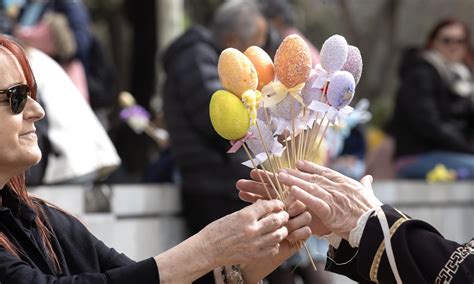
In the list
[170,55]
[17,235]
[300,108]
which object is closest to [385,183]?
[170,55]

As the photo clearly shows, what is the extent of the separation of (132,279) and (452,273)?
0.88m

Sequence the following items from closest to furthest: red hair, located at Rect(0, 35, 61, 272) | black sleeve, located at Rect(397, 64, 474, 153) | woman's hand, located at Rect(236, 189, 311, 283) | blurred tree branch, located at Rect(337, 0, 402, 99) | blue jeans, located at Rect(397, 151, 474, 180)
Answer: red hair, located at Rect(0, 35, 61, 272)
woman's hand, located at Rect(236, 189, 311, 283)
black sleeve, located at Rect(397, 64, 474, 153)
blue jeans, located at Rect(397, 151, 474, 180)
blurred tree branch, located at Rect(337, 0, 402, 99)

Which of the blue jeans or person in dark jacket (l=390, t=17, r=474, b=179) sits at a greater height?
person in dark jacket (l=390, t=17, r=474, b=179)

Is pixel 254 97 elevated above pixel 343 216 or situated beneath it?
elevated above

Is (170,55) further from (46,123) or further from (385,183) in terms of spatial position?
(385,183)

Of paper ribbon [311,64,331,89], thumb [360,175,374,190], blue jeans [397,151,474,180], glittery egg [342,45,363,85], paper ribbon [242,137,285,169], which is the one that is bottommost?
blue jeans [397,151,474,180]

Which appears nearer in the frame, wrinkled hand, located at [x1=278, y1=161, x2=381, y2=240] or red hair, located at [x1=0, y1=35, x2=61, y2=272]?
red hair, located at [x1=0, y1=35, x2=61, y2=272]

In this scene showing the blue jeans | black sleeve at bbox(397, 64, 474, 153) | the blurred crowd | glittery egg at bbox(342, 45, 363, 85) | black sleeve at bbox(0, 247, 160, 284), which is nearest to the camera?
black sleeve at bbox(0, 247, 160, 284)

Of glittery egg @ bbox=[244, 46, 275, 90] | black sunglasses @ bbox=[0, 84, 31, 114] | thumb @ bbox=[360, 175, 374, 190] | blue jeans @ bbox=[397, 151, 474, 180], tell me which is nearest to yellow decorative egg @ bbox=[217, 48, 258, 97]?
glittery egg @ bbox=[244, 46, 275, 90]

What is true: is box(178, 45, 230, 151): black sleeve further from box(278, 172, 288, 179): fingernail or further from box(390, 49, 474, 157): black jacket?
box(278, 172, 288, 179): fingernail

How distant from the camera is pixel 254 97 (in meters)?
3.54

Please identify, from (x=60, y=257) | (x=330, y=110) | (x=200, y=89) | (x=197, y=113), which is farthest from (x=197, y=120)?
(x=60, y=257)

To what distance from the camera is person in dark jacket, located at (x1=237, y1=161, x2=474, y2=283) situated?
339cm

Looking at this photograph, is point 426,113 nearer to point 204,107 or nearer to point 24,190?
point 204,107
